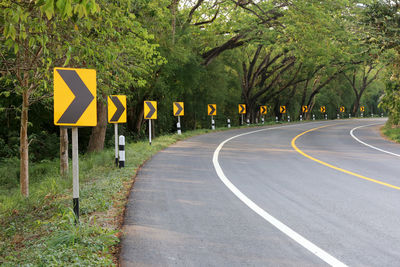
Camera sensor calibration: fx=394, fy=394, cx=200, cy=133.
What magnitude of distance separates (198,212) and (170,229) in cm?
93

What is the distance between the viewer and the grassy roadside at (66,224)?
4246 mm

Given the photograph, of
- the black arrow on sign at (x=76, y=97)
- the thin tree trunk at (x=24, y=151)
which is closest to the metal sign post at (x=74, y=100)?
the black arrow on sign at (x=76, y=97)

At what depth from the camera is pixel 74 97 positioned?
5.41 metres

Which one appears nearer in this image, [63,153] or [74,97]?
[74,97]

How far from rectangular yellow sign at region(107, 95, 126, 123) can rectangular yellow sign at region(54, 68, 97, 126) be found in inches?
241

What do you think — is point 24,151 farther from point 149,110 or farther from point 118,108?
point 149,110

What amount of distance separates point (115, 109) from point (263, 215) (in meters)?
6.90

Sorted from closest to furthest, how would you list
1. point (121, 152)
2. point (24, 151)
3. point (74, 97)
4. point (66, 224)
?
point (66, 224) < point (74, 97) < point (24, 151) < point (121, 152)

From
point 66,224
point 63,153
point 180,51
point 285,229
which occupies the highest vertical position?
point 180,51

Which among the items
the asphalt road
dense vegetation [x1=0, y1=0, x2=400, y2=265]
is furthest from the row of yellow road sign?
dense vegetation [x1=0, y1=0, x2=400, y2=265]

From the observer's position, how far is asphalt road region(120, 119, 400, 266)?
4387 millimetres

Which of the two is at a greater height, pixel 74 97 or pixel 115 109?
pixel 74 97

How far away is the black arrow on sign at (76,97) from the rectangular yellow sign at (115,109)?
20.2ft

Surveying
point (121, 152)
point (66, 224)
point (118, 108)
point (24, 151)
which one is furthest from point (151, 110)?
point (66, 224)
